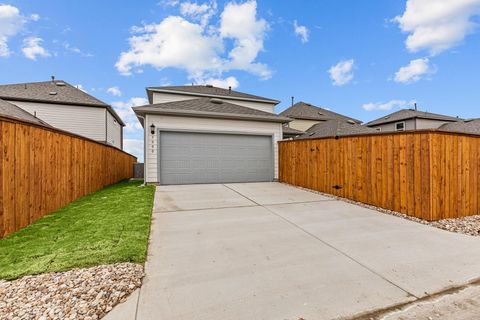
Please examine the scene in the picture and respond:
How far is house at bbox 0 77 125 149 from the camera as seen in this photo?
46.2 feet

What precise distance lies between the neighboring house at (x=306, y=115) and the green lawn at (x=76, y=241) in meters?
15.8

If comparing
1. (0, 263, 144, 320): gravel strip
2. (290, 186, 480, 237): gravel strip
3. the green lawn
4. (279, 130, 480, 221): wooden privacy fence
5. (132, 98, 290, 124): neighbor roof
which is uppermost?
(132, 98, 290, 124): neighbor roof

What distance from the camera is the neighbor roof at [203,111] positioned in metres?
9.35

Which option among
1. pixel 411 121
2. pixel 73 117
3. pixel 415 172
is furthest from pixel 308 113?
pixel 73 117

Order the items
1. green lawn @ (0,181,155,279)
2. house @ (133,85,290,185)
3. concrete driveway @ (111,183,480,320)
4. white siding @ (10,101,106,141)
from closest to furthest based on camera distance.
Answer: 1. concrete driveway @ (111,183,480,320)
2. green lawn @ (0,181,155,279)
3. house @ (133,85,290,185)
4. white siding @ (10,101,106,141)

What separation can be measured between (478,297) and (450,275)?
402mm

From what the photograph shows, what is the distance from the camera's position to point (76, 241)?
137 inches

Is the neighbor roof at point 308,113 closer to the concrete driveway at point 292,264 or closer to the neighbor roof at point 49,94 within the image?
the neighbor roof at point 49,94

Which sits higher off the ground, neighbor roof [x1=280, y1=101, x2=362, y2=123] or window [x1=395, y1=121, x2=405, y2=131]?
neighbor roof [x1=280, y1=101, x2=362, y2=123]

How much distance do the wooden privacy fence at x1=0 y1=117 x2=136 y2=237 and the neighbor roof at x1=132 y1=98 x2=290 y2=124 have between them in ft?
9.09

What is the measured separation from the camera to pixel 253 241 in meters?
3.63

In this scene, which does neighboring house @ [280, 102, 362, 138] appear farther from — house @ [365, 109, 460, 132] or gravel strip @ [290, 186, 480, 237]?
gravel strip @ [290, 186, 480, 237]

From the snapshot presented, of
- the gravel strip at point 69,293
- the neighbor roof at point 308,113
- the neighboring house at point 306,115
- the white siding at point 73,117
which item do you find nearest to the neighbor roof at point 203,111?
the gravel strip at point 69,293

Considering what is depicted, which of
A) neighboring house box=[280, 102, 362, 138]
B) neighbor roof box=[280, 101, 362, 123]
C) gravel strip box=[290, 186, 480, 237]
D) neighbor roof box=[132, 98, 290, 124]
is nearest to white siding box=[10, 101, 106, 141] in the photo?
neighbor roof box=[132, 98, 290, 124]
